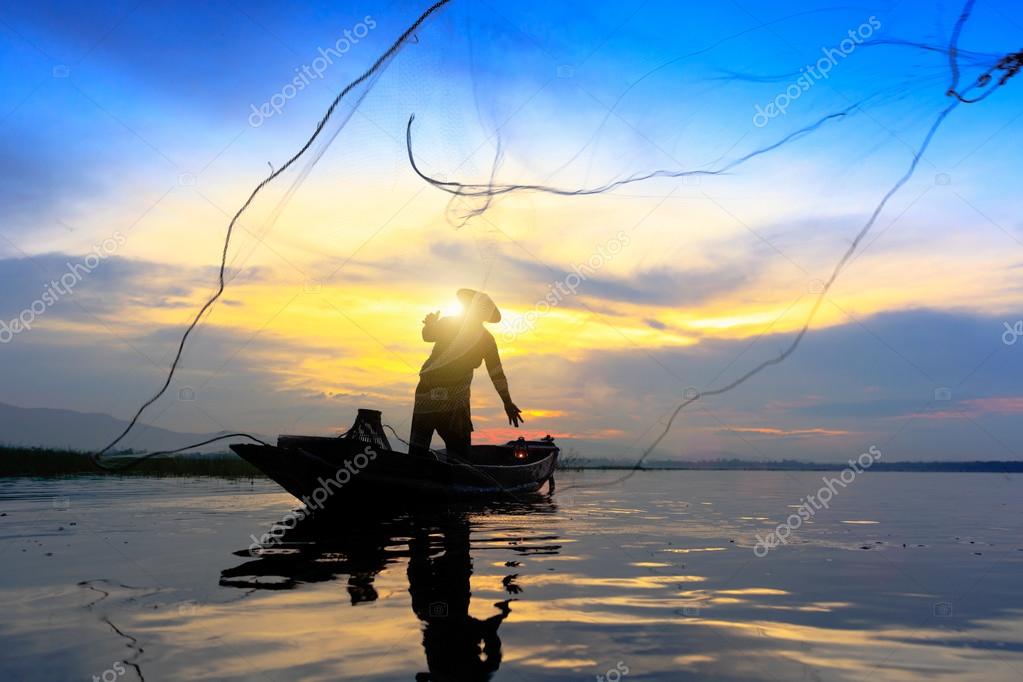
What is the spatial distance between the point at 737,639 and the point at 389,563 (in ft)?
16.6

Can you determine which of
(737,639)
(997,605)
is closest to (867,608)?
(997,605)

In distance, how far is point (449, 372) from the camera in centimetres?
1858

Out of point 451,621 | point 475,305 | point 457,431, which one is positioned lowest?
point 451,621

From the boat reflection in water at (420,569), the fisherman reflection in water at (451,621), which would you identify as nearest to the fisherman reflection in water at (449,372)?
the boat reflection in water at (420,569)

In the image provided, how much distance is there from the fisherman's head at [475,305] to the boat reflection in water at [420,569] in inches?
185

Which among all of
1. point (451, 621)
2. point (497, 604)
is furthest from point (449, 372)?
point (451, 621)

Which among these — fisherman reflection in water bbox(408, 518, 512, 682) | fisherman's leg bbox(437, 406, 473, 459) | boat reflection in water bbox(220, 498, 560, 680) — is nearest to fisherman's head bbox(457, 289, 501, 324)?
fisherman's leg bbox(437, 406, 473, 459)

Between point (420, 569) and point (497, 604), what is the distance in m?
2.40

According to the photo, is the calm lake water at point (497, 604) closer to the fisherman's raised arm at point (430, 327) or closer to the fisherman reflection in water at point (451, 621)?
the fisherman reflection in water at point (451, 621)

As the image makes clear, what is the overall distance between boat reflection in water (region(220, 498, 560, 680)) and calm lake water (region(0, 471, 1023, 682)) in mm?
33

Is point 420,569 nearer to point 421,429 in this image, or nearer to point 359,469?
point 359,469

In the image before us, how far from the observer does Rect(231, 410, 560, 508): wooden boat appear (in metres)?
16.5

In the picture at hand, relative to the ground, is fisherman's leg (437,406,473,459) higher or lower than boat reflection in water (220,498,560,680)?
higher

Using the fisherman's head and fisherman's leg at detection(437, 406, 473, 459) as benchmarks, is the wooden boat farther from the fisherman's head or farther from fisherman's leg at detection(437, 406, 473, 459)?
the fisherman's head
